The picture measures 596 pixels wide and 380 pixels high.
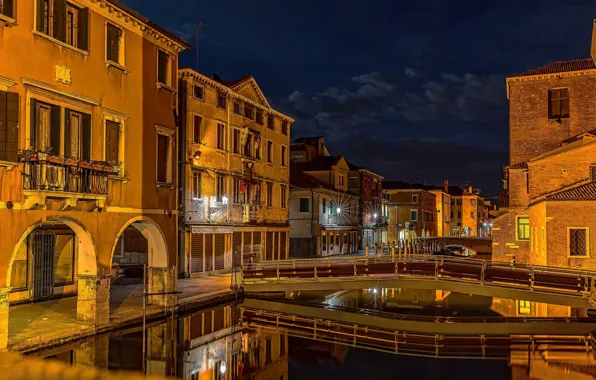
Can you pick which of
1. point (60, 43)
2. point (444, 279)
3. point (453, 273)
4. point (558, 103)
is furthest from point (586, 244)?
point (60, 43)

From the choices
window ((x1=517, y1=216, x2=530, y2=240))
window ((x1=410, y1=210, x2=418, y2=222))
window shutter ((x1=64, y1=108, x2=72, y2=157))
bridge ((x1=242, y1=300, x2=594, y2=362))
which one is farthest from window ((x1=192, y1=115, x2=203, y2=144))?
window ((x1=410, y1=210, x2=418, y2=222))

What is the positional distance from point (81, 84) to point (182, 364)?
9241 mm

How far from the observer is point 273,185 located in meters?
41.3

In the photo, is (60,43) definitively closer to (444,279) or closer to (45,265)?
(45,265)

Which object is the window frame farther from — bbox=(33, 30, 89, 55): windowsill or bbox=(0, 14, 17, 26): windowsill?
bbox=(0, 14, 17, 26): windowsill

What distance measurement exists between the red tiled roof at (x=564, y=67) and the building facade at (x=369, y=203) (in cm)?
2286

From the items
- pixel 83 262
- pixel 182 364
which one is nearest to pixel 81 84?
pixel 83 262

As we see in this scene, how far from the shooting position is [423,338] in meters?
20.7

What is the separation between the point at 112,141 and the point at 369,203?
47.3 m

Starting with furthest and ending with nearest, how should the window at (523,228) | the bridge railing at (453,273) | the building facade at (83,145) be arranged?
the window at (523,228) → the bridge railing at (453,273) → the building facade at (83,145)

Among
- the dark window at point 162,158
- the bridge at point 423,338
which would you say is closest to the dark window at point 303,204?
the bridge at point 423,338

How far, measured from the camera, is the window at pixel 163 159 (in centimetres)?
2220

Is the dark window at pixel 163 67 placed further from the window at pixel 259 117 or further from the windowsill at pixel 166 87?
the window at pixel 259 117

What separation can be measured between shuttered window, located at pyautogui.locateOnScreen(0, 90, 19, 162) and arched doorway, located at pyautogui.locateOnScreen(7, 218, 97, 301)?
17.8ft
